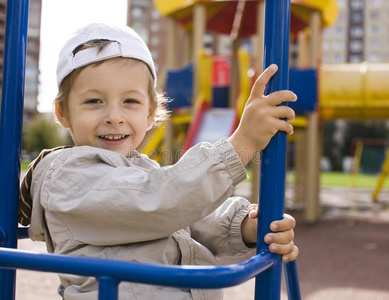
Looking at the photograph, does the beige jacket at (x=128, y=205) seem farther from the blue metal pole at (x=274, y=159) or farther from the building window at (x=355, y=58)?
the building window at (x=355, y=58)

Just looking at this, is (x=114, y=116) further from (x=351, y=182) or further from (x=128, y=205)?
(x=351, y=182)

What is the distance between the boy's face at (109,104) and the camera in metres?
1.03

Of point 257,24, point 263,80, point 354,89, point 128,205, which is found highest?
point 257,24

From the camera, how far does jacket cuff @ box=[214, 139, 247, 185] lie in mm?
845

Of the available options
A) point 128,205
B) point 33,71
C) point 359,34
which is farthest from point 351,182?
point 359,34

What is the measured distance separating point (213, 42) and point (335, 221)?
39130mm

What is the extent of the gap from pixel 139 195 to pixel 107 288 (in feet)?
0.71

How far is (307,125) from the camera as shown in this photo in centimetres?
617

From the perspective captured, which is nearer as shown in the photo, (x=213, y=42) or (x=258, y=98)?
(x=258, y=98)

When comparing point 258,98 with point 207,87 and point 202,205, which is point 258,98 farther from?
point 207,87

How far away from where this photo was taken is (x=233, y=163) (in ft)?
2.77

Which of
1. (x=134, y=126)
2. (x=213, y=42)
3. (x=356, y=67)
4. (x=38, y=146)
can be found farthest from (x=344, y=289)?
(x=213, y=42)

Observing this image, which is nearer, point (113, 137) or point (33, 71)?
point (113, 137)

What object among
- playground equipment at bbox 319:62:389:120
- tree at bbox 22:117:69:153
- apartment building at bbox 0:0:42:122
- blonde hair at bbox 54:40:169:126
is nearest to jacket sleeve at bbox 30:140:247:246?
blonde hair at bbox 54:40:169:126
